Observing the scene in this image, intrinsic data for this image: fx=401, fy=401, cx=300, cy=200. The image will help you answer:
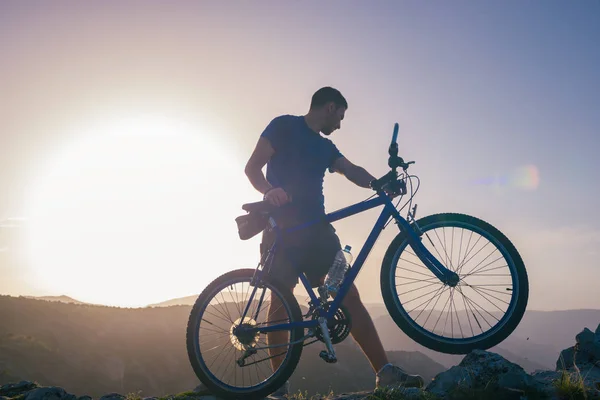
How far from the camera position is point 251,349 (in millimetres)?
4199

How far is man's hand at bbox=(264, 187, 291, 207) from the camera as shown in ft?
13.7

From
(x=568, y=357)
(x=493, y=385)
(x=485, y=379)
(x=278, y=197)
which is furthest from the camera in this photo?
(x=568, y=357)

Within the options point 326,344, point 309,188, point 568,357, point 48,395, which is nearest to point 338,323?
point 326,344

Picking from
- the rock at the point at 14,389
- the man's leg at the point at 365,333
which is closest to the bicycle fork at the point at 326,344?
the man's leg at the point at 365,333

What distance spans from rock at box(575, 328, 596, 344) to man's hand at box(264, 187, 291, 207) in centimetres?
436

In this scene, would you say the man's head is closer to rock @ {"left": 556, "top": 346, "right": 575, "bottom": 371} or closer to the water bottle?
the water bottle

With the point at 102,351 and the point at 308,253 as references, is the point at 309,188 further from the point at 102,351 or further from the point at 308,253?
the point at 102,351

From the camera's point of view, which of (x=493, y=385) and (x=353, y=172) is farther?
(x=353, y=172)

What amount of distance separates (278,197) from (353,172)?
1.27 metres

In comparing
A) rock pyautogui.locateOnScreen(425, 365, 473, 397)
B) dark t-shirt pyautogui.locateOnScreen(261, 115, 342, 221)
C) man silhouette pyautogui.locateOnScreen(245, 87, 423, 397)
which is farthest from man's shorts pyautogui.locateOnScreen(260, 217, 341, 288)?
rock pyautogui.locateOnScreen(425, 365, 473, 397)

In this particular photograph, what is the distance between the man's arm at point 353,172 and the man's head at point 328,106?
0.49 metres

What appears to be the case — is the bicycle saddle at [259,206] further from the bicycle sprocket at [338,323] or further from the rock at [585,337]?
the rock at [585,337]

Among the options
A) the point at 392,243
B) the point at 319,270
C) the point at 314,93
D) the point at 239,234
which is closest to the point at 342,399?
the point at 319,270

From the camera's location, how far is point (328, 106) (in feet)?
16.3
